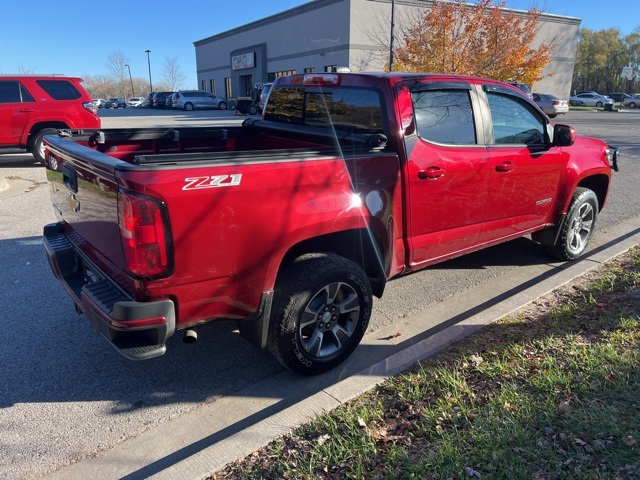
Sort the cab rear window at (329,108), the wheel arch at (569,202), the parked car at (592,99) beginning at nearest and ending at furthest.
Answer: the cab rear window at (329,108) → the wheel arch at (569,202) → the parked car at (592,99)

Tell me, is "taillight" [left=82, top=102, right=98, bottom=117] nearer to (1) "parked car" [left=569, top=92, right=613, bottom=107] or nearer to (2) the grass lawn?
(2) the grass lawn

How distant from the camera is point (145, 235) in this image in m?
2.44

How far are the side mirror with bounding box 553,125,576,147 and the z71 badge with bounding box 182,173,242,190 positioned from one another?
3470mm

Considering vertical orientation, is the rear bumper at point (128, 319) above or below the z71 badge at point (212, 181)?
below

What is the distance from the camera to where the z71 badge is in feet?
8.09

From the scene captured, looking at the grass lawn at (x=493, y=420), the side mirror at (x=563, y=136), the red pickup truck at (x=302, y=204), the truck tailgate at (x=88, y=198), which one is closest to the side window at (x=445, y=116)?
the red pickup truck at (x=302, y=204)

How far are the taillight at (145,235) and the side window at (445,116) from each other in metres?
2.05

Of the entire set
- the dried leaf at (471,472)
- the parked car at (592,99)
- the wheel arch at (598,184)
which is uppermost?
the parked car at (592,99)

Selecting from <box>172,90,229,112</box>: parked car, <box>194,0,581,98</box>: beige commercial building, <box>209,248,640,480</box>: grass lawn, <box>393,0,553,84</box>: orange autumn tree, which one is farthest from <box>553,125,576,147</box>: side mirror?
<box>172,90,229,112</box>: parked car

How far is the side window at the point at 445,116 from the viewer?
12.1 feet

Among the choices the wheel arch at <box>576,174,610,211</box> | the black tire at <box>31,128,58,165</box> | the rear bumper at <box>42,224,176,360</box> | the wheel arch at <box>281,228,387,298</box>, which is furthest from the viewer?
the black tire at <box>31,128,58,165</box>

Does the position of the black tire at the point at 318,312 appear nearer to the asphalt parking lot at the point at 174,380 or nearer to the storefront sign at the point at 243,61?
the asphalt parking lot at the point at 174,380

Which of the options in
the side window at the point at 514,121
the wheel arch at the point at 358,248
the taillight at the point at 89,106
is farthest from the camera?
the taillight at the point at 89,106

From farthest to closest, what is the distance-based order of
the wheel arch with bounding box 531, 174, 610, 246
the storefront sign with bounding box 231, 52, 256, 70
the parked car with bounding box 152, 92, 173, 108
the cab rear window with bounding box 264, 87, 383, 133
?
the parked car with bounding box 152, 92, 173, 108, the storefront sign with bounding box 231, 52, 256, 70, the wheel arch with bounding box 531, 174, 610, 246, the cab rear window with bounding box 264, 87, 383, 133
